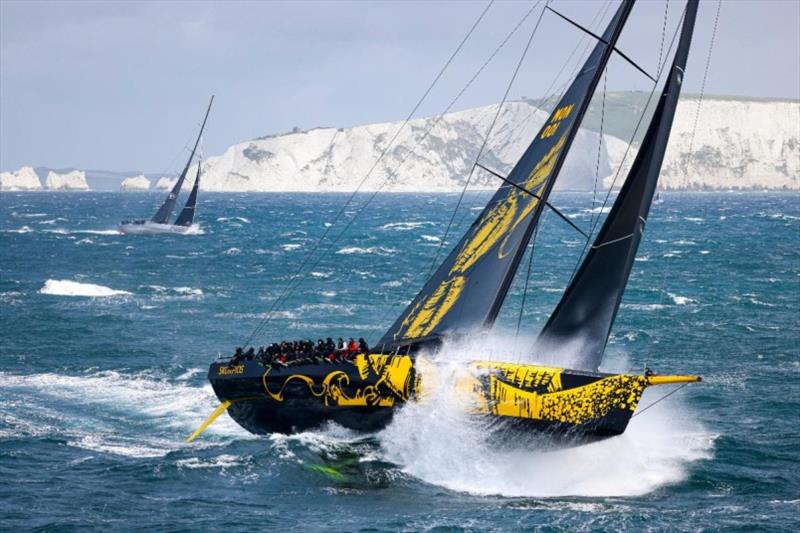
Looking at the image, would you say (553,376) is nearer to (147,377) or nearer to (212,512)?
(212,512)

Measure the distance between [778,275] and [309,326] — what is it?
35527 millimetres

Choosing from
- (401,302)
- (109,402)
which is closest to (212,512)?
(109,402)

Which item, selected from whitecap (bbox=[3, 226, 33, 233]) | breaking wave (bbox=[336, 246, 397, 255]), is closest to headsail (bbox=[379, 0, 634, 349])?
breaking wave (bbox=[336, 246, 397, 255])

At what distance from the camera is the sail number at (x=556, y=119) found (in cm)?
3058

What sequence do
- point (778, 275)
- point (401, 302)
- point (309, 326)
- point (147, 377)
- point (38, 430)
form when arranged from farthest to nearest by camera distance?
point (778, 275), point (401, 302), point (309, 326), point (147, 377), point (38, 430)

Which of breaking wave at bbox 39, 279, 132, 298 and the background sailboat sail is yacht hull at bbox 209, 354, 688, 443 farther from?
breaking wave at bbox 39, 279, 132, 298

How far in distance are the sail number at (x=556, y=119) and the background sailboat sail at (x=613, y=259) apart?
3018 mm

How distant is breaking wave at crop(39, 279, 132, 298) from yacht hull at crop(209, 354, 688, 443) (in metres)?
36.2

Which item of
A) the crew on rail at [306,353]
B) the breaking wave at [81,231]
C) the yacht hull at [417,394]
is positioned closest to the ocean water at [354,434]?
the yacht hull at [417,394]

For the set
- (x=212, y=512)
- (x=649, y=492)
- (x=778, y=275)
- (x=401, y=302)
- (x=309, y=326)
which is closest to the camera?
(x=212, y=512)

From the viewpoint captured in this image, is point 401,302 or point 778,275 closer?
point 401,302

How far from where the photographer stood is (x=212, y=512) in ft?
81.6

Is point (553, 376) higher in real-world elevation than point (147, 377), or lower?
higher

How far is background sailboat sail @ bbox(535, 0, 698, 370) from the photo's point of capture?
90.1ft
